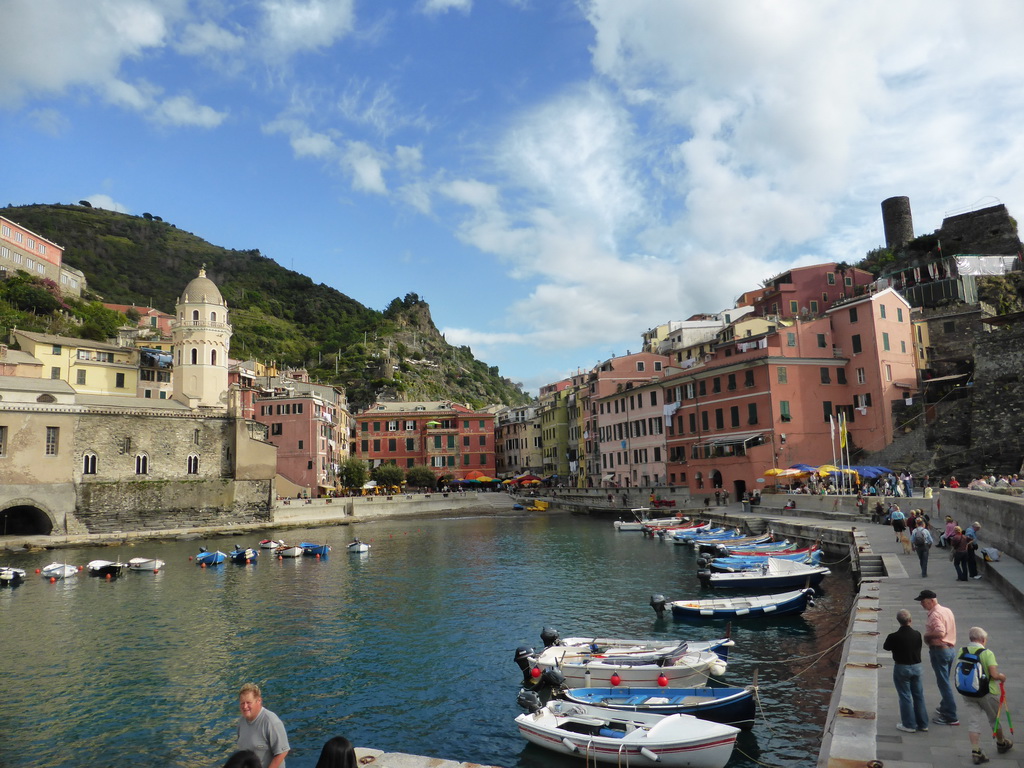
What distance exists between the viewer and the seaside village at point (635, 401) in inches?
1965

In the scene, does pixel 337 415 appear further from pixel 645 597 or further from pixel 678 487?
pixel 645 597

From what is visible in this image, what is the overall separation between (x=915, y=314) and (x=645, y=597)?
44.9m

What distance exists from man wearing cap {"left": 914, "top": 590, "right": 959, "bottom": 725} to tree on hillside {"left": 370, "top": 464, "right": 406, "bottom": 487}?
75.9m

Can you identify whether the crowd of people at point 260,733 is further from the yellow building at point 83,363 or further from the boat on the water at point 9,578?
the yellow building at point 83,363

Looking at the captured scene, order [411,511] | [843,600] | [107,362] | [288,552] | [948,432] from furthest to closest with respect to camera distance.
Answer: [411,511] → [107,362] → [948,432] → [288,552] → [843,600]

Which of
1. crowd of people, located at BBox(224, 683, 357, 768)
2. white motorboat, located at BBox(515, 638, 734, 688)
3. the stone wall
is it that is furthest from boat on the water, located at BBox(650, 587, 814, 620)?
the stone wall

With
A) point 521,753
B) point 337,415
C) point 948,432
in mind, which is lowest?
point 521,753

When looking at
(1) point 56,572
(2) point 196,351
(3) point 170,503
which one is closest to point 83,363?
(2) point 196,351

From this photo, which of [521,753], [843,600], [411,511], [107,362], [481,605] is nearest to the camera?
[521,753]

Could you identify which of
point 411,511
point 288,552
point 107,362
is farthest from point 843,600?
point 107,362

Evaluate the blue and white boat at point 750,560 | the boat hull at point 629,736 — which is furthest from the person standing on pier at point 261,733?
the blue and white boat at point 750,560

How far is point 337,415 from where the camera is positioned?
85375mm

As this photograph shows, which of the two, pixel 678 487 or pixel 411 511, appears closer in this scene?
pixel 678 487

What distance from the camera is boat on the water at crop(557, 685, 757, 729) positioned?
1233 cm
